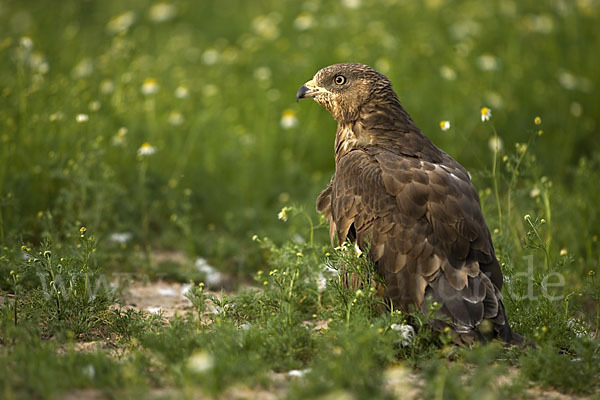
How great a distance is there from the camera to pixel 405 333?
12.1 ft

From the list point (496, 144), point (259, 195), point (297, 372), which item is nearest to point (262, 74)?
point (259, 195)

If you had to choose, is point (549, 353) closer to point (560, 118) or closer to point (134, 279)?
point (134, 279)

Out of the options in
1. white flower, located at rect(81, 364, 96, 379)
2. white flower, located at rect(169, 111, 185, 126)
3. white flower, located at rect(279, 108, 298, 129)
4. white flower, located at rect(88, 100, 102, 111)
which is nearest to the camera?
white flower, located at rect(81, 364, 96, 379)

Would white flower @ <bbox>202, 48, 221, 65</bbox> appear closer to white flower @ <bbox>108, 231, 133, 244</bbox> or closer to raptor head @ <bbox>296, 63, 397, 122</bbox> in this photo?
white flower @ <bbox>108, 231, 133, 244</bbox>

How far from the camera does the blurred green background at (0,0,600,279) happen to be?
18.7 feet

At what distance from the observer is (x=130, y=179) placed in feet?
21.3

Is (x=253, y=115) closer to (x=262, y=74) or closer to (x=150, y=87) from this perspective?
(x=262, y=74)

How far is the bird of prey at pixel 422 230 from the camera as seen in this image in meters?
3.81

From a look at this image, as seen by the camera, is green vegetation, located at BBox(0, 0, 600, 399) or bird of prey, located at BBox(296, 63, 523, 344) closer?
green vegetation, located at BBox(0, 0, 600, 399)

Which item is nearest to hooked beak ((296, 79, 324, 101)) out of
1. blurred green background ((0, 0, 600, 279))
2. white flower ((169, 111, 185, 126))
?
blurred green background ((0, 0, 600, 279))

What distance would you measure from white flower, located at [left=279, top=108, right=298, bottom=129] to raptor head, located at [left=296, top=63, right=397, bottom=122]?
2427 mm

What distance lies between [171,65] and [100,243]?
410 cm

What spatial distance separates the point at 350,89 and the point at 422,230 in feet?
4.14

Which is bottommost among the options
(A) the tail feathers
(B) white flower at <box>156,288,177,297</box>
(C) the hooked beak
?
(B) white flower at <box>156,288,177,297</box>
